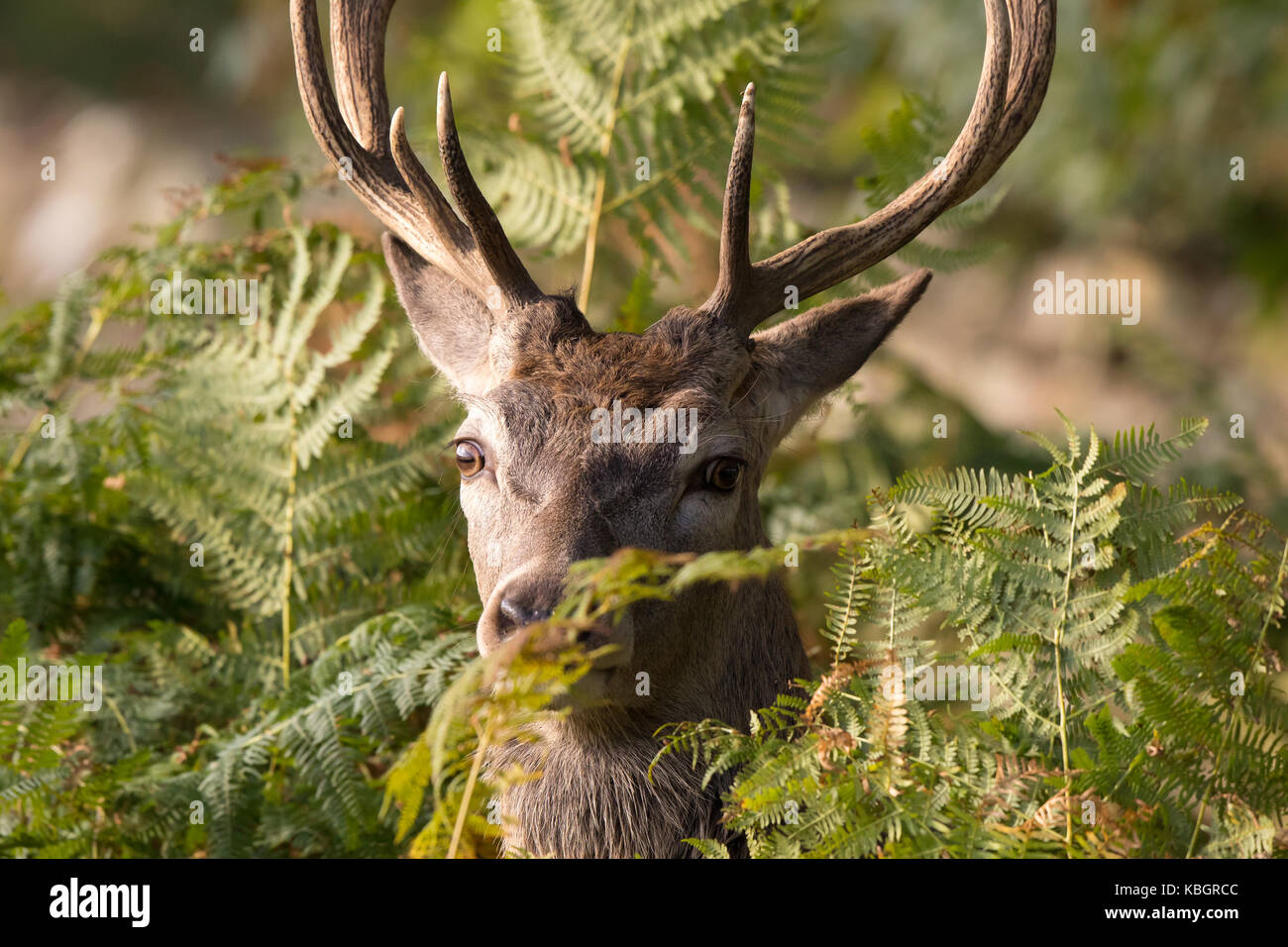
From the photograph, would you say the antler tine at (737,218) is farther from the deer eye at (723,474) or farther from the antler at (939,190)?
the deer eye at (723,474)

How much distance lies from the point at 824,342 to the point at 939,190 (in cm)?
64

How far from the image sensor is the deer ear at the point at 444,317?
4.68 meters

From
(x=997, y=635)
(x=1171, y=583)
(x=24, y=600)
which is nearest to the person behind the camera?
(x=1171, y=583)

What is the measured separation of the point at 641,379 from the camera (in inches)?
153

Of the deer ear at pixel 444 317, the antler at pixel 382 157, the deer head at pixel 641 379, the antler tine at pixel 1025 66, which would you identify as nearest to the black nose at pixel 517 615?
the deer head at pixel 641 379

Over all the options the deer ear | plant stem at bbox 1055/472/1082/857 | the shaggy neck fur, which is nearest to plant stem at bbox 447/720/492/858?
the shaggy neck fur

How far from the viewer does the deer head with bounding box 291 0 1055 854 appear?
370cm

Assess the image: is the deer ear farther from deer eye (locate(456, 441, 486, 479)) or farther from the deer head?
deer eye (locate(456, 441, 486, 479))

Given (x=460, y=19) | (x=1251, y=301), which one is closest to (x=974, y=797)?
(x=460, y=19)

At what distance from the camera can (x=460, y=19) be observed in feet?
25.8

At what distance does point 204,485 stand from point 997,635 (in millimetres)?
3343

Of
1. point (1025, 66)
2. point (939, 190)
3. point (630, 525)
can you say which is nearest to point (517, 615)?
→ point (630, 525)

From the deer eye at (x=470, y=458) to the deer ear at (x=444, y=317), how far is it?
0.57 meters
